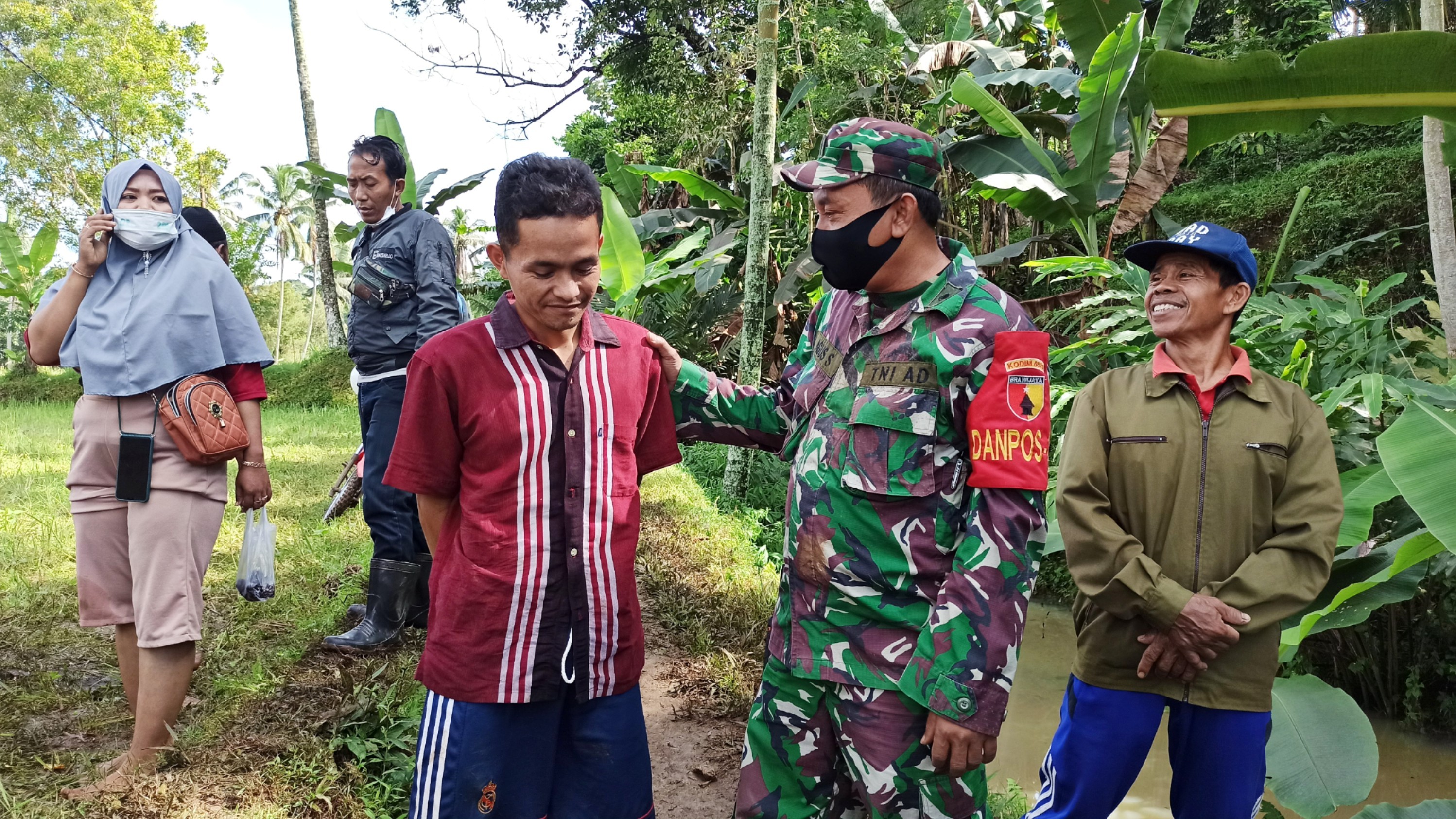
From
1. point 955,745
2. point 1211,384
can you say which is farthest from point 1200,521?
point 955,745

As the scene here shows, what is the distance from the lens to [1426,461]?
6.79 feet

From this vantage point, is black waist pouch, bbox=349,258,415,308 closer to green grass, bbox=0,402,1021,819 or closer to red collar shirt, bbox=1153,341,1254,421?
green grass, bbox=0,402,1021,819

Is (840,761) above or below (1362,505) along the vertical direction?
below

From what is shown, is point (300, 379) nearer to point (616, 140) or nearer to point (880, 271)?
point (616, 140)

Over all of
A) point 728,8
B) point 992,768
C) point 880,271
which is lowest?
point 992,768

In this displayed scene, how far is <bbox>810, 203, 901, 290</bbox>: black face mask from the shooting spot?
1.90 metres

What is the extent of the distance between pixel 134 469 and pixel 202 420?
22 cm

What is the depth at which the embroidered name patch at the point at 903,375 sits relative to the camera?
5.98 ft

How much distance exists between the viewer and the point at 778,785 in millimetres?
1917

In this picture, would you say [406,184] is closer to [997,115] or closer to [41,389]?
[997,115]

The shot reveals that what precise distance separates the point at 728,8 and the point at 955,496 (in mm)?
7852

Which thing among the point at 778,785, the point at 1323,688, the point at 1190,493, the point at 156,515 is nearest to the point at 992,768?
the point at 1323,688

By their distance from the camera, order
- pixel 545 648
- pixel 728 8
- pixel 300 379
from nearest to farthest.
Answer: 1. pixel 545 648
2. pixel 728 8
3. pixel 300 379

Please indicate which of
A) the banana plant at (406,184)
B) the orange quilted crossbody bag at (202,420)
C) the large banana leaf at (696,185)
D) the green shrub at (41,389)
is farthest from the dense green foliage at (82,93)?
the orange quilted crossbody bag at (202,420)
